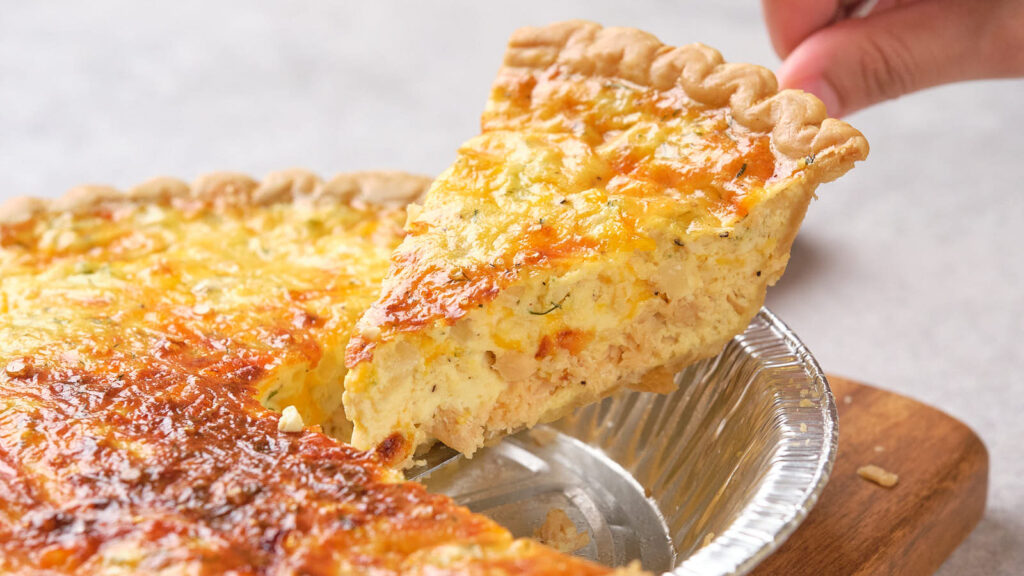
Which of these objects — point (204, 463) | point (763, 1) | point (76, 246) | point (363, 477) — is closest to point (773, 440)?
point (363, 477)

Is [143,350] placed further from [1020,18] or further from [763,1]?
[1020,18]

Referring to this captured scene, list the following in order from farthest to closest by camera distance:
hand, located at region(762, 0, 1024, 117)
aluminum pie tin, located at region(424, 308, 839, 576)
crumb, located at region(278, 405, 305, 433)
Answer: hand, located at region(762, 0, 1024, 117) → aluminum pie tin, located at region(424, 308, 839, 576) → crumb, located at region(278, 405, 305, 433)

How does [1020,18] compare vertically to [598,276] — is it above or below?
above

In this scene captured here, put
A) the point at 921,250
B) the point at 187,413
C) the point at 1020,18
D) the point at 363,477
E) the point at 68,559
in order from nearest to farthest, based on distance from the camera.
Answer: the point at 68,559, the point at 363,477, the point at 187,413, the point at 1020,18, the point at 921,250

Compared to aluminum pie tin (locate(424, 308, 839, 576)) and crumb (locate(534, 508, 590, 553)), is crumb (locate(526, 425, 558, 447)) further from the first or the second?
crumb (locate(534, 508, 590, 553))

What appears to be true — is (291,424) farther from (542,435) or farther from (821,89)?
(821,89)

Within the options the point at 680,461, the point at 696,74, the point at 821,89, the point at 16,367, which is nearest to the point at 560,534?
the point at 680,461

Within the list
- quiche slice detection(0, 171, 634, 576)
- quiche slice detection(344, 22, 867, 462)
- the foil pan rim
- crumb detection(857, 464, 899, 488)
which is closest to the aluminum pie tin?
the foil pan rim

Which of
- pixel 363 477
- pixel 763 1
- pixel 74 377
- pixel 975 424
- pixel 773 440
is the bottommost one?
pixel 975 424
